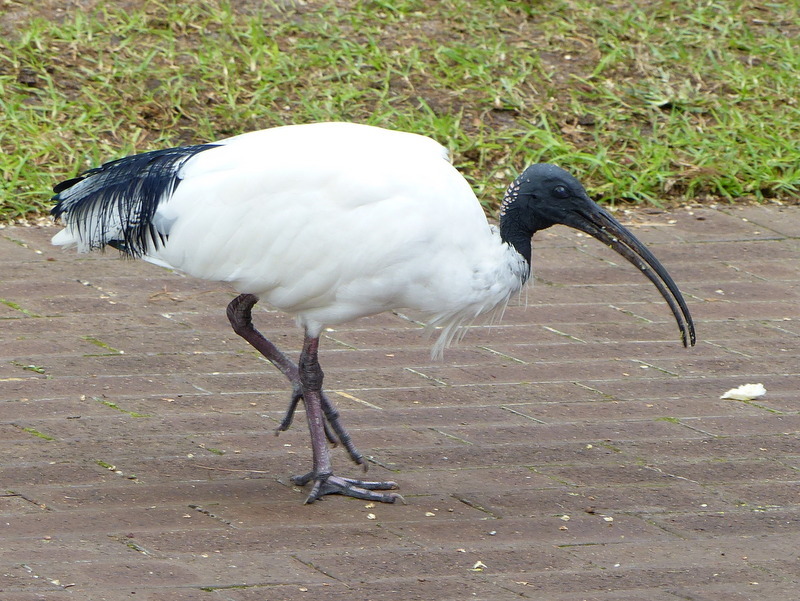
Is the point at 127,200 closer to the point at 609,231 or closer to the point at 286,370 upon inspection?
the point at 286,370

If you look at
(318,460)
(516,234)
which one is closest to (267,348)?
(318,460)

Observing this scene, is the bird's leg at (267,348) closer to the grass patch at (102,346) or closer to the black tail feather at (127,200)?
the black tail feather at (127,200)

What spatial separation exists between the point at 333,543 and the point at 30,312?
2236 millimetres

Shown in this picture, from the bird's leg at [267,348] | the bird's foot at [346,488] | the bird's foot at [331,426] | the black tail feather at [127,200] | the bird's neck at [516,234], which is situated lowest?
the bird's foot at [346,488]

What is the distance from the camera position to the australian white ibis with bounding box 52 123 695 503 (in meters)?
4.08

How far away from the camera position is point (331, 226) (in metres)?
4.10

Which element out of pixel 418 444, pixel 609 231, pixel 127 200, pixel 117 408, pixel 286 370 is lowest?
pixel 418 444

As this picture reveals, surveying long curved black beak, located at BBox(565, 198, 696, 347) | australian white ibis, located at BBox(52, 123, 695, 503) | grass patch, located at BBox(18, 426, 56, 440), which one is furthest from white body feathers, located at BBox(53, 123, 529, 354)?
grass patch, located at BBox(18, 426, 56, 440)

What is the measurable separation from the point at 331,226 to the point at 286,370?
2.10 feet

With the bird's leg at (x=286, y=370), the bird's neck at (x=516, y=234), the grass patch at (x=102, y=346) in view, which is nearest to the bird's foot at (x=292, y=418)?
the bird's leg at (x=286, y=370)

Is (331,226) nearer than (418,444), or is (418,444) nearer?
(331,226)

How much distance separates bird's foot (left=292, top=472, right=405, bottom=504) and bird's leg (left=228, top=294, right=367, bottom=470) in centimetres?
16

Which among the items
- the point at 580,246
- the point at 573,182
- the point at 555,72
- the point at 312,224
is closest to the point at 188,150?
the point at 312,224

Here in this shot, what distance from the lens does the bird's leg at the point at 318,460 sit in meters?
4.23
